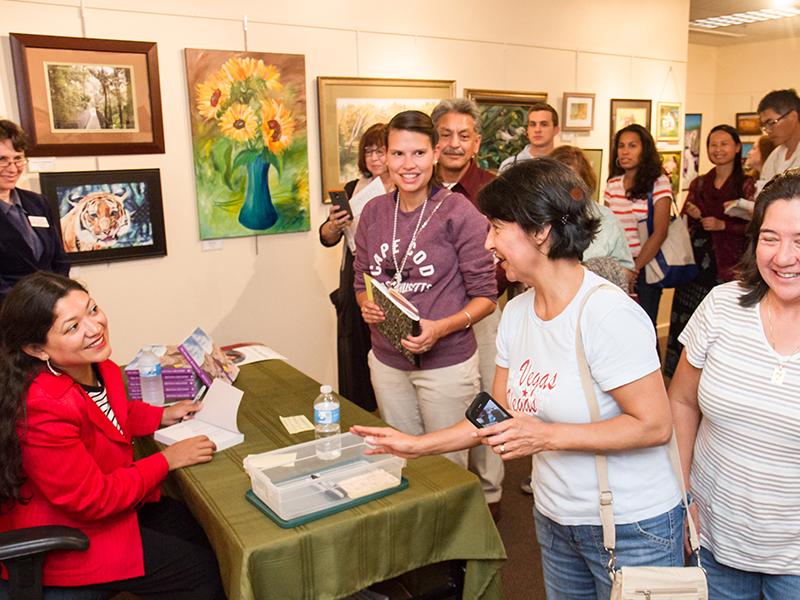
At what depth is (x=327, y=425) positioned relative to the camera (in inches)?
85.0

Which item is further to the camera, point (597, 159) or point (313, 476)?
point (597, 159)

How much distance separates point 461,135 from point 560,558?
2.19m

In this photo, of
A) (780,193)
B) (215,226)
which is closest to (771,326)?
(780,193)

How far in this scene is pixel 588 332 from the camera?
1389 mm

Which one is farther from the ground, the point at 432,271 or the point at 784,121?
the point at 784,121

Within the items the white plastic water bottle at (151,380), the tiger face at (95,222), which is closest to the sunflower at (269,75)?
the tiger face at (95,222)

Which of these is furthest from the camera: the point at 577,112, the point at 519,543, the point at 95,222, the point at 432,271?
the point at 577,112

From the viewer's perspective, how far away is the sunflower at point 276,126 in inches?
162

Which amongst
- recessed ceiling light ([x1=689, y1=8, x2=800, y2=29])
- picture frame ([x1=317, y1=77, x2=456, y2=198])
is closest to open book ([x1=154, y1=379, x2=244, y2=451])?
picture frame ([x1=317, y1=77, x2=456, y2=198])

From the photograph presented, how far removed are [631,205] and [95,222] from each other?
11.3ft

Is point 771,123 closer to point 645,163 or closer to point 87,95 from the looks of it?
point 645,163

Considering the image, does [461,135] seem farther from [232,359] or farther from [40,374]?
[40,374]

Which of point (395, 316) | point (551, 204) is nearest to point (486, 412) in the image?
point (551, 204)

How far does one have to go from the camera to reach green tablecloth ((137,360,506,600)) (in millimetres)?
1594
